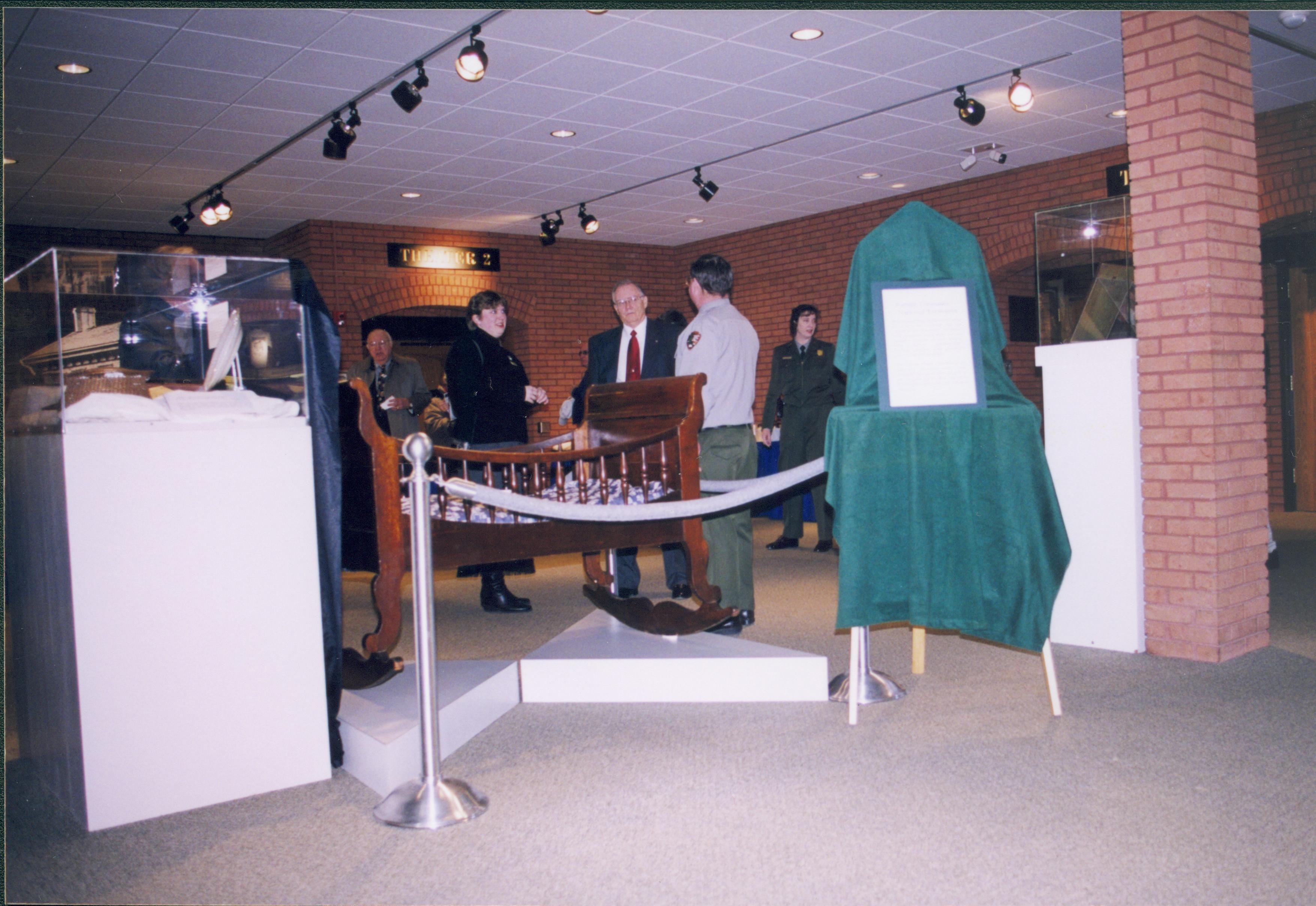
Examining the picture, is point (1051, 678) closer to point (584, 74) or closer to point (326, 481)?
point (326, 481)

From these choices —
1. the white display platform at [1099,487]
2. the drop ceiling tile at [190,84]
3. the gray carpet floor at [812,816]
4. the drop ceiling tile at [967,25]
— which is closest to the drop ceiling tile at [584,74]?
the drop ceiling tile at [967,25]

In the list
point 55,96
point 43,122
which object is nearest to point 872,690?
point 55,96

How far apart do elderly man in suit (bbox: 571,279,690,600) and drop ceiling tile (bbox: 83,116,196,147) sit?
3.73 meters

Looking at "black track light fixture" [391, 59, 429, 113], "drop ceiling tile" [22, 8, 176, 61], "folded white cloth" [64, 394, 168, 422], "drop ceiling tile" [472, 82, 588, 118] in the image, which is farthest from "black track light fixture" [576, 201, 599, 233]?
"folded white cloth" [64, 394, 168, 422]

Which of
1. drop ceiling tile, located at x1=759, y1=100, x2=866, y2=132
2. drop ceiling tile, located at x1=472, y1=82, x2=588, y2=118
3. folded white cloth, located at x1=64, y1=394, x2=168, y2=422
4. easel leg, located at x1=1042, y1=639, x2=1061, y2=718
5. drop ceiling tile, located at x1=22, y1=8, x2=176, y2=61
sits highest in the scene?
drop ceiling tile, located at x1=472, y1=82, x2=588, y2=118

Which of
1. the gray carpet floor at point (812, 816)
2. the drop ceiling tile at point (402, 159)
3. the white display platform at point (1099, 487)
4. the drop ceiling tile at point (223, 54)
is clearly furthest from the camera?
the drop ceiling tile at point (402, 159)

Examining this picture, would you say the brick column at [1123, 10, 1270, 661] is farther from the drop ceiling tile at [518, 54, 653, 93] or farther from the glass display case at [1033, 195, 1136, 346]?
the drop ceiling tile at [518, 54, 653, 93]

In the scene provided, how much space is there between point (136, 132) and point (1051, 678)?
6600mm

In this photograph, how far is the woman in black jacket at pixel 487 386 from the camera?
4512 mm

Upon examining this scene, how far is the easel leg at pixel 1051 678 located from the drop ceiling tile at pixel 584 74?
4.27m

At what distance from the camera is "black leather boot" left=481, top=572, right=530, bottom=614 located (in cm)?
477

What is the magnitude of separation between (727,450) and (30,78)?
468 centimetres

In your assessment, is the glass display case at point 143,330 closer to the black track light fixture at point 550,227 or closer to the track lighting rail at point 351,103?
the track lighting rail at point 351,103

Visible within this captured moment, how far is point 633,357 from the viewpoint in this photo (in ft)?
15.0
